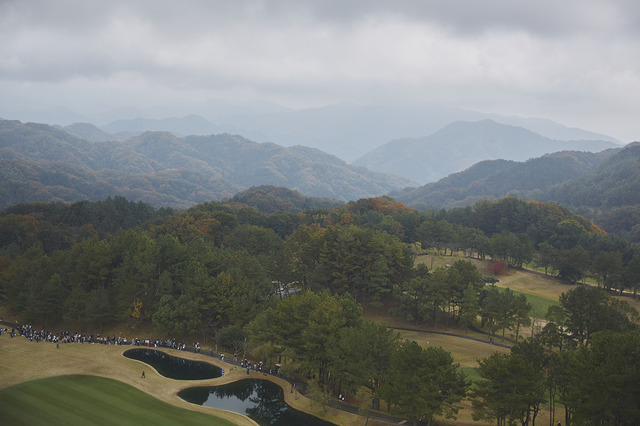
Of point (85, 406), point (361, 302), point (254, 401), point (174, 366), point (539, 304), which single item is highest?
point (539, 304)

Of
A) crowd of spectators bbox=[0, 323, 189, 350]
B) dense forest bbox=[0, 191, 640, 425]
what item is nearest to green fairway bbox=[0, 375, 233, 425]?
dense forest bbox=[0, 191, 640, 425]

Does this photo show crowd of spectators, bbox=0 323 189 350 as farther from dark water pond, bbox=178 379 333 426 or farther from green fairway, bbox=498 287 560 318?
green fairway, bbox=498 287 560 318

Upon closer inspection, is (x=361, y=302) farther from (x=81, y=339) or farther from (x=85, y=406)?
(x=85, y=406)

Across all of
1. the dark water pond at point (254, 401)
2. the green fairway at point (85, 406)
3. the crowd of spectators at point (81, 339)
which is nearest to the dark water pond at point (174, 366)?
the crowd of spectators at point (81, 339)

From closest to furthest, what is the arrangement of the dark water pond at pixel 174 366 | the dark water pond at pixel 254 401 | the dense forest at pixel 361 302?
the dense forest at pixel 361 302
the dark water pond at pixel 254 401
the dark water pond at pixel 174 366

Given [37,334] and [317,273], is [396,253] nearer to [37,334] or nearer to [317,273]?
[317,273]

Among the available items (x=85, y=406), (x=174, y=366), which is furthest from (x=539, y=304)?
(x=85, y=406)

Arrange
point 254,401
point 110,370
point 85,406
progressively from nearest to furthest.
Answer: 1. point 85,406
2. point 254,401
3. point 110,370

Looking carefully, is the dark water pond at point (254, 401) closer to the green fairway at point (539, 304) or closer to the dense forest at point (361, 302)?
the dense forest at point (361, 302)
